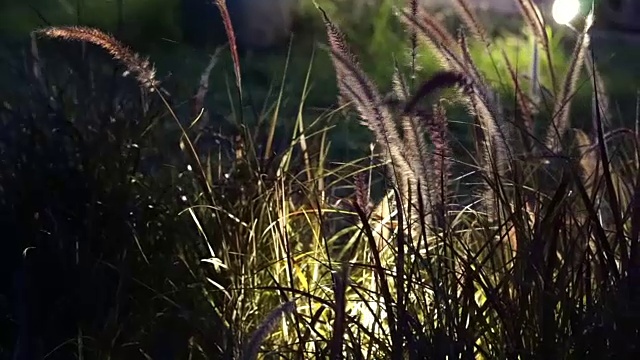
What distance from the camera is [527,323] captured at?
1.33 m

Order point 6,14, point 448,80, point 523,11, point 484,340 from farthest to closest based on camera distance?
point 6,14, point 523,11, point 484,340, point 448,80

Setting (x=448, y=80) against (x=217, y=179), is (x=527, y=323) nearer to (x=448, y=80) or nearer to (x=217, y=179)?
(x=448, y=80)

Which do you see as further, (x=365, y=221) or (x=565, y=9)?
(x=565, y=9)

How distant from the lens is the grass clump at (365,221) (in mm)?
1330

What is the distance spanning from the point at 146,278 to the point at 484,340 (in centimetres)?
64

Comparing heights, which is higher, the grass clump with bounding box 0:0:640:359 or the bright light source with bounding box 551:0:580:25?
the bright light source with bounding box 551:0:580:25

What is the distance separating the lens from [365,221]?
1.34 m

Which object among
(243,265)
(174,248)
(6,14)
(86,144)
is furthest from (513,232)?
(6,14)

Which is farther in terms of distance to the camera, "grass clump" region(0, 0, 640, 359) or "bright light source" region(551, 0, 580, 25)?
"bright light source" region(551, 0, 580, 25)

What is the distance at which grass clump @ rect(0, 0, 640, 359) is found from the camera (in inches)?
52.4

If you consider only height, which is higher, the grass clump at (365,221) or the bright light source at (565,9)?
the bright light source at (565,9)

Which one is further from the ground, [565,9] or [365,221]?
[565,9]

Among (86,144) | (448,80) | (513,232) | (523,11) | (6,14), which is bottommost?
(513,232)

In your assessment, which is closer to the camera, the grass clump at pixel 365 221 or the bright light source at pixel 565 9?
the grass clump at pixel 365 221
